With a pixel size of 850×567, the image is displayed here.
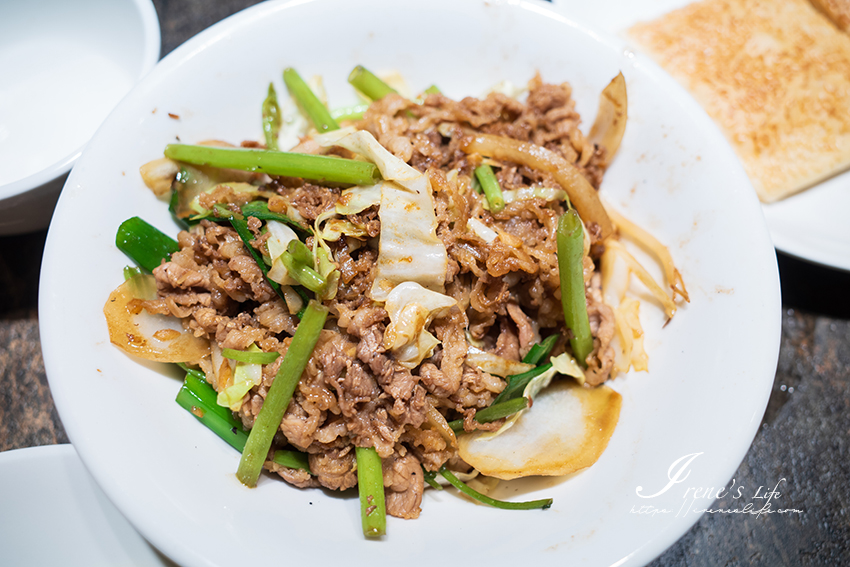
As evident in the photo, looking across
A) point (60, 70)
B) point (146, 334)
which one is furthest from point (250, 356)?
point (60, 70)

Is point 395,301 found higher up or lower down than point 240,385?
higher up

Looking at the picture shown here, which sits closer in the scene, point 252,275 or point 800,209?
point 252,275

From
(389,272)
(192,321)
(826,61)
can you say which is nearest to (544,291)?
(389,272)

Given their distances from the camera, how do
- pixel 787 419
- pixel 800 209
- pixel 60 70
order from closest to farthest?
1. pixel 787 419
2. pixel 60 70
3. pixel 800 209

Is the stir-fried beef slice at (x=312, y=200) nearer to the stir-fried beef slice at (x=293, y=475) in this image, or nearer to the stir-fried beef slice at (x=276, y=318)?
the stir-fried beef slice at (x=276, y=318)

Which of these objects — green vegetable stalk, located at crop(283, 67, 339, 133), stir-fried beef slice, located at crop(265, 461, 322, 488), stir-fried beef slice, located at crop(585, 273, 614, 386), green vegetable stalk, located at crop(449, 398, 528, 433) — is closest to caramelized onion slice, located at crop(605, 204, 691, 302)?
stir-fried beef slice, located at crop(585, 273, 614, 386)

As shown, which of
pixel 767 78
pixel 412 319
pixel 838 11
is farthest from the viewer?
pixel 838 11

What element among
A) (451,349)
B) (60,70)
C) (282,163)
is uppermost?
(60,70)

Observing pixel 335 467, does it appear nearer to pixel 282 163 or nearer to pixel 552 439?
pixel 552 439
